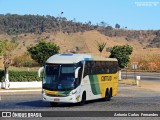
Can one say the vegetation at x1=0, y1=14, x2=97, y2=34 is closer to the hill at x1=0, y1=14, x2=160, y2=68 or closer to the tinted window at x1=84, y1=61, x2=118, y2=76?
the hill at x1=0, y1=14, x2=160, y2=68

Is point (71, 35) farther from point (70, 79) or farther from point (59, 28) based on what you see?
point (70, 79)

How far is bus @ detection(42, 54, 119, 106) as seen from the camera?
26.6 m

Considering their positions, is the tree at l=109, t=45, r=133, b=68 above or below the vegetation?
below

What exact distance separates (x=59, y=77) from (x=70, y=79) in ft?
2.22

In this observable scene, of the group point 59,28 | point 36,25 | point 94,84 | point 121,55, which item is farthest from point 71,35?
point 94,84

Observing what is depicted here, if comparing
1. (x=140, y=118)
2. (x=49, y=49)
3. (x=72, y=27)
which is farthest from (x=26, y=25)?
(x=140, y=118)

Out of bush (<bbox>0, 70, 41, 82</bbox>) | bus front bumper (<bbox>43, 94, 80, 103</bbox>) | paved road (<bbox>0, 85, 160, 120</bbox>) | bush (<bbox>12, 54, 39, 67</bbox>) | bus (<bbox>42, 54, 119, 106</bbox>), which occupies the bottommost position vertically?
bush (<bbox>12, 54, 39, 67</bbox>)

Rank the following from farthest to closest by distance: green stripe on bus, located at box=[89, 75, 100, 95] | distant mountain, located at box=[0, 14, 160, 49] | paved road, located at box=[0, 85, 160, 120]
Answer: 1. distant mountain, located at box=[0, 14, 160, 49]
2. green stripe on bus, located at box=[89, 75, 100, 95]
3. paved road, located at box=[0, 85, 160, 120]

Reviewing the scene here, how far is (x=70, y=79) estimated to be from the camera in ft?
88.6

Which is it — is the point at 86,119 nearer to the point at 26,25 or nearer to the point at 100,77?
the point at 100,77

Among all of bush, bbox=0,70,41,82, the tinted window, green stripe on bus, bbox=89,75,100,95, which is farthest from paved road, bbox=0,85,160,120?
bush, bbox=0,70,41,82

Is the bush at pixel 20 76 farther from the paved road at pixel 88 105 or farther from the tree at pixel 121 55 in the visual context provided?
the tree at pixel 121 55

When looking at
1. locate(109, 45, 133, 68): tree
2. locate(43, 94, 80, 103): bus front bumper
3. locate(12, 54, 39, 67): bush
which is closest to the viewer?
locate(43, 94, 80, 103): bus front bumper

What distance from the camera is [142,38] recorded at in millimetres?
178750
